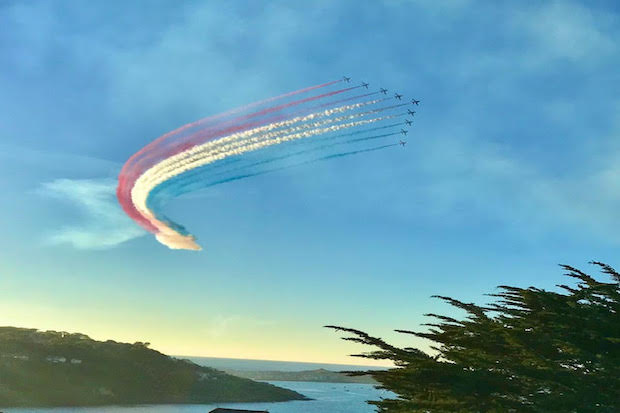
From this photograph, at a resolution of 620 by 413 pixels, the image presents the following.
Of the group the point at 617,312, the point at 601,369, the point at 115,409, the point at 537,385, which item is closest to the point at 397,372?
the point at 537,385

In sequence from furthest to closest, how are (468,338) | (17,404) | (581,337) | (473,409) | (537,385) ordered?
(17,404), (468,338), (581,337), (537,385), (473,409)

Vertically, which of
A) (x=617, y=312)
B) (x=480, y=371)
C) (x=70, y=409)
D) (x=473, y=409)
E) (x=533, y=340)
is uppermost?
(x=617, y=312)


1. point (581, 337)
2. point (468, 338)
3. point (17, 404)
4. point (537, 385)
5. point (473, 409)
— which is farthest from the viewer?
point (17, 404)

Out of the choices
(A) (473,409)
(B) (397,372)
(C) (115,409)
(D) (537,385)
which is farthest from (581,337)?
(C) (115,409)

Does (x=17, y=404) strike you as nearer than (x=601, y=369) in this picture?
No

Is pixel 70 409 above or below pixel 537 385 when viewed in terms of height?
below

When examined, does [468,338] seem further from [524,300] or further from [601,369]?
[601,369]
